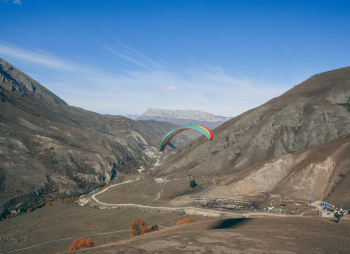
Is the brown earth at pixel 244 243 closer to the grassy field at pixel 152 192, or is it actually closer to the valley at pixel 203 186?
the valley at pixel 203 186

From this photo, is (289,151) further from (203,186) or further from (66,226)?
(66,226)

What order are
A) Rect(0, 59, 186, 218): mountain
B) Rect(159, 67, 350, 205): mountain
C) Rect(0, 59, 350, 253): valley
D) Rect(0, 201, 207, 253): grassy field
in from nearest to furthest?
1. Rect(0, 59, 350, 253): valley
2. Rect(0, 201, 207, 253): grassy field
3. Rect(159, 67, 350, 205): mountain
4. Rect(0, 59, 186, 218): mountain

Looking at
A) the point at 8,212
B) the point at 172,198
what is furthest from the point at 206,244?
the point at 8,212

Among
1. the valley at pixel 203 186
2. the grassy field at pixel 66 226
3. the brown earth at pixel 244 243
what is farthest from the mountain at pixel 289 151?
the brown earth at pixel 244 243

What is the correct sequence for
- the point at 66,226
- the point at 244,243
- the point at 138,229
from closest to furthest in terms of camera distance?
the point at 244,243
the point at 138,229
the point at 66,226

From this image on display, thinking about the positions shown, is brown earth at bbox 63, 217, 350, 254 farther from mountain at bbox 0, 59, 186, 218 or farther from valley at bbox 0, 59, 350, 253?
mountain at bbox 0, 59, 186, 218

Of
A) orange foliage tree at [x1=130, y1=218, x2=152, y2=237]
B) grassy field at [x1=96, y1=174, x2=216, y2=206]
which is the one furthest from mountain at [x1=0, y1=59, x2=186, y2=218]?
orange foliage tree at [x1=130, y1=218, x2=152, y2=237]

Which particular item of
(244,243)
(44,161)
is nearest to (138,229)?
(244,243)

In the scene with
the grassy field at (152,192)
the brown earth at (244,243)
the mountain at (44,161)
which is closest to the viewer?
the brown earth at (244,243)

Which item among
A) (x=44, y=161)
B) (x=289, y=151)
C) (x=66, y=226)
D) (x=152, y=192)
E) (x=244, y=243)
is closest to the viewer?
(x=244, y=243)
